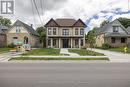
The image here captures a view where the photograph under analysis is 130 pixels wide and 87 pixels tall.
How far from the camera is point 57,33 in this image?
67375mm

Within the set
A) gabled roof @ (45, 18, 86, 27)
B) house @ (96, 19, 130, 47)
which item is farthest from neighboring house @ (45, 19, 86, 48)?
house @ (96, 19, 130, 47)

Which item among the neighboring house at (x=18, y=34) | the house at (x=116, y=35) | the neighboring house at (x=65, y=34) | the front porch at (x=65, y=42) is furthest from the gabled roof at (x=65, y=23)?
the house at (x=116, y=35)

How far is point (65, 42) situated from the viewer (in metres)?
68.2

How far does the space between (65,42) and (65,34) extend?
6.82 ft

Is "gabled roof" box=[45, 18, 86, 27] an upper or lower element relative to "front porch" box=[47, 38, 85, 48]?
upper

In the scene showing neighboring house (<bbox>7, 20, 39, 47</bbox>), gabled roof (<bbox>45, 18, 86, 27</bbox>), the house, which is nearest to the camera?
the house

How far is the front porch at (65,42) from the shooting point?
67.1 meters

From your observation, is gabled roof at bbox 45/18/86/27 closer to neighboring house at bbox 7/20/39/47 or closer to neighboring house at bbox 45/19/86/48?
neighboring house at bbox 45/19/86/48

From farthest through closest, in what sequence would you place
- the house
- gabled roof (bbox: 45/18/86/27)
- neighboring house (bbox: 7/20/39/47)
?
neighboring house (bbox: 7/20/39/47), gabled roof (bbox: 45/18/86/27), the house

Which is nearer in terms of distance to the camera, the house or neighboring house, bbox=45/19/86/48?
the house

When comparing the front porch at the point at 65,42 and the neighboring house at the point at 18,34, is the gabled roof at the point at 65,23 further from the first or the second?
the neighboring house at the point at 18,34

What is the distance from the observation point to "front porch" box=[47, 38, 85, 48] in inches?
2643

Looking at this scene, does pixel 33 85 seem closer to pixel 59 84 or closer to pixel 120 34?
pixel 59 84

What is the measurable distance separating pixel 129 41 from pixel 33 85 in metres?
58.5
